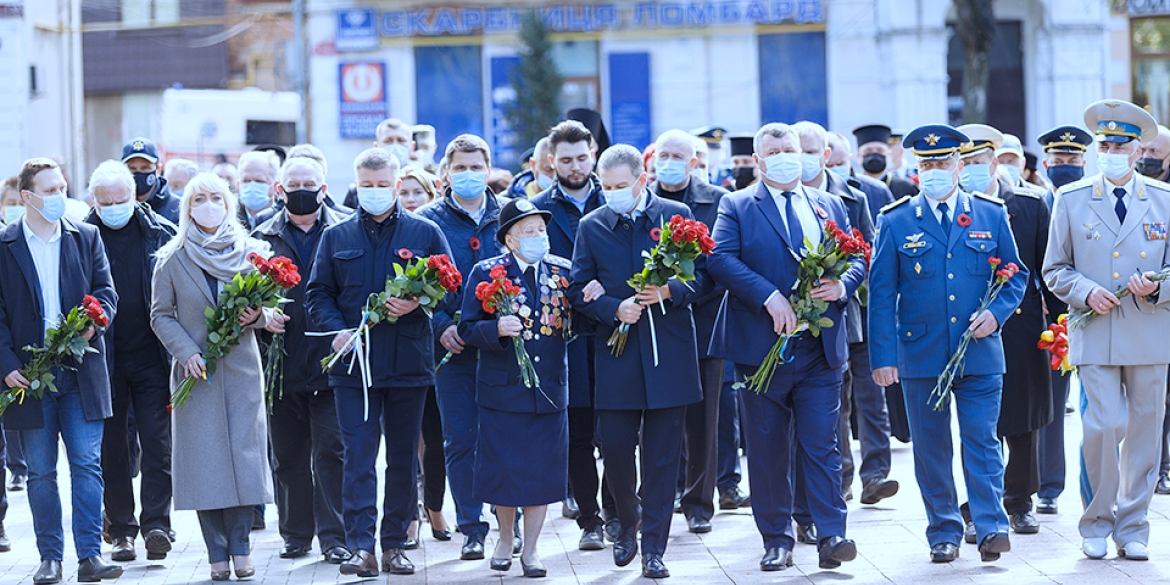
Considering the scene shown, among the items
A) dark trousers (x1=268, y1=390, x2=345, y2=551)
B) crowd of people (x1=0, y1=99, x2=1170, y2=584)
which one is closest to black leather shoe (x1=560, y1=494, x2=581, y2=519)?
crowd of people (x1=0, y1=99, x2=1170, y2=584)

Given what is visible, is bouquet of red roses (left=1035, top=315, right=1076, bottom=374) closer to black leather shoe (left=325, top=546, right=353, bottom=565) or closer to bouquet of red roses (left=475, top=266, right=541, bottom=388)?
bouquet of red roses (left=475, top=266, right=541, bottom=388)

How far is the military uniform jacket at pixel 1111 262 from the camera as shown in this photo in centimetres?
814

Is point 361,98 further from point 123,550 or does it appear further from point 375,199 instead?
point 375,199

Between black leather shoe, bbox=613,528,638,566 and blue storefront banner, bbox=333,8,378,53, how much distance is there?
2284 centimetres

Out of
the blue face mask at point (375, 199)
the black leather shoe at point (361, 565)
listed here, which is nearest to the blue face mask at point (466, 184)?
the blue face mask at point (375, 199)

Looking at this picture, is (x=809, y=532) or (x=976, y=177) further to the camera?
(x=976, y=177)

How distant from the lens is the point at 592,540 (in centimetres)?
905

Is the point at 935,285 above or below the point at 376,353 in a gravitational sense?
above

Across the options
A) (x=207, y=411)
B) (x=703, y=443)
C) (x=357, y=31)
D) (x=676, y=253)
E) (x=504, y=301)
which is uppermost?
(x=357, y=31)

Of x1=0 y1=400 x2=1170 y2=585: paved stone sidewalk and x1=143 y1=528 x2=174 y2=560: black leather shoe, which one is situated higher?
x1=143 y1=528 x2=174 y2=560: black leather shoe

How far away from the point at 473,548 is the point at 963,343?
2995mm

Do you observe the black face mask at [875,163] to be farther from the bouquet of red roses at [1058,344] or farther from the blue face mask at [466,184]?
the blue face mask at [466,184]

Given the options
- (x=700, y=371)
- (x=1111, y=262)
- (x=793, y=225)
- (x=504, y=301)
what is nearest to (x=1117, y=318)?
(x=1111, y=262)

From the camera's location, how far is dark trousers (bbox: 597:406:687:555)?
815 centimetres
